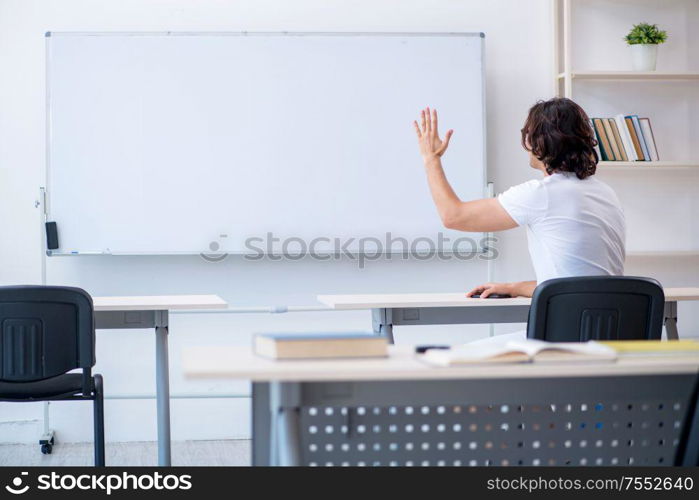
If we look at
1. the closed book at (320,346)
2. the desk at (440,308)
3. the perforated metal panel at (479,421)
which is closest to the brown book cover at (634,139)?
the desk at (440,308)

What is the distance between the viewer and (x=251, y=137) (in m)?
4.57

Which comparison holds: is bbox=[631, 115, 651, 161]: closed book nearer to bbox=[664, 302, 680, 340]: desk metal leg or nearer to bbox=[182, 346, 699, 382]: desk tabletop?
bbox=[664, 302, 680, 340]: desk metal leg

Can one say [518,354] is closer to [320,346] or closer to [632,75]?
[320,346]

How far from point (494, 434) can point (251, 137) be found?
10.2ft

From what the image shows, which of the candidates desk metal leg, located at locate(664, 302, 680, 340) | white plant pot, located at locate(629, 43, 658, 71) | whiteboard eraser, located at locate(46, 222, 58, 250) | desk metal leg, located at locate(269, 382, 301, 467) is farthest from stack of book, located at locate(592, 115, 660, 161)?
desk metal leg, located at locate(269, 382, 301, 467)

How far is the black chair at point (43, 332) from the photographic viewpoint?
2922 millimetres

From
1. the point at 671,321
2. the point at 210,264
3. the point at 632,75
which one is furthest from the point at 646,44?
the point at 210,264

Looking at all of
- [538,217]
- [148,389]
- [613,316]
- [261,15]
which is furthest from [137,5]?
[613,316]

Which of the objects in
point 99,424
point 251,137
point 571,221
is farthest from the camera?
point 251,137

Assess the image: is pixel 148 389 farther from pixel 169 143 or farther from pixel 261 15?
pixel 261 15

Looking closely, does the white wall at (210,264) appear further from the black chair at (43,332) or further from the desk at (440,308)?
the black chair at (43,332)

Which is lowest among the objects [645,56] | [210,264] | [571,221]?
[210,264]

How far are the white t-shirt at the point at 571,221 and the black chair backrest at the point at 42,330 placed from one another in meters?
1.39

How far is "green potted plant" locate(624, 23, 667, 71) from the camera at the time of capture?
186 inches
